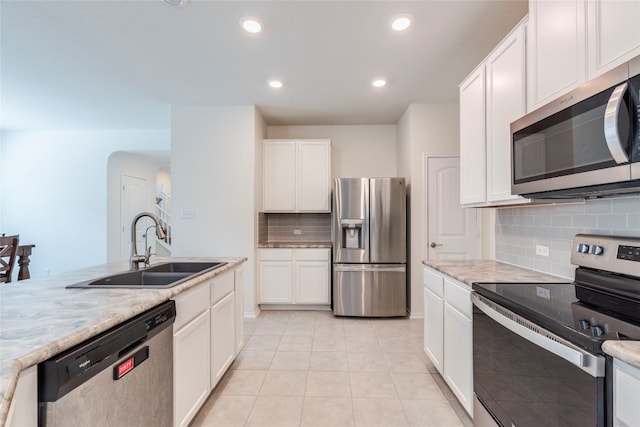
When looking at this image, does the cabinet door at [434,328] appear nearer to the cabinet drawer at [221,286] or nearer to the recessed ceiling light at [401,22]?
the cabinet drawer at [221,286]

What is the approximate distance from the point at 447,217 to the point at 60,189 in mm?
5917

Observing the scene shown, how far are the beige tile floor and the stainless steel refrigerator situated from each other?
1.27 ft

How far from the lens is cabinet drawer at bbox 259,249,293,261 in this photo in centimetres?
377

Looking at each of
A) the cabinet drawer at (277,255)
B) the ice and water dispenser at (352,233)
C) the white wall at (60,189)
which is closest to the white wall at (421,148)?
the ice and water dispenser at (352,233)

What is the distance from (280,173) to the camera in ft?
13.0

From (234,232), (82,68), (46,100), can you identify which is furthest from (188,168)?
(46,100)

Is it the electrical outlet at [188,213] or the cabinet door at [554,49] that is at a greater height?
the cabinet door at [554,49]

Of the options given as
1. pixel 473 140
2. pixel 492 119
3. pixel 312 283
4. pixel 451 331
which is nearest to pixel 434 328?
pixel 451 331

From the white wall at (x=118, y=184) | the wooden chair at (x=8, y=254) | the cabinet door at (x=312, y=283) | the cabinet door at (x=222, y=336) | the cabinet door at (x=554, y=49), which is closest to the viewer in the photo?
the cabinet door at (x=554, y=49)

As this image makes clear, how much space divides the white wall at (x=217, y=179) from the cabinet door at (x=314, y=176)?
670 millimetres

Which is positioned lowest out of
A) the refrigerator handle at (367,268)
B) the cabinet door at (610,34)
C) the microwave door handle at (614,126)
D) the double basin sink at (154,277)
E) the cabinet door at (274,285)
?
the cabinet door at (274,285)

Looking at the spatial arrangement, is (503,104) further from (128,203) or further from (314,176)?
(128,203)

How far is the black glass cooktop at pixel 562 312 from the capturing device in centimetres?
87

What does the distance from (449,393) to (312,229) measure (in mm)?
2698
